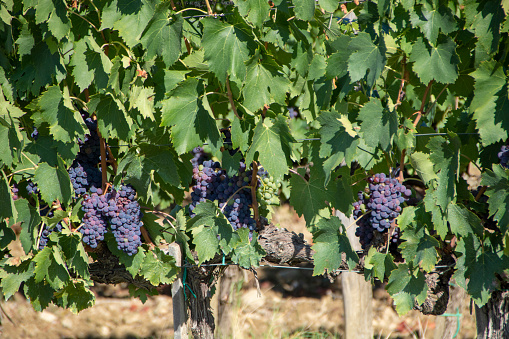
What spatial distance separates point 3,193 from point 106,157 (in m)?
0.52

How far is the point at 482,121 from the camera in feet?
6.24

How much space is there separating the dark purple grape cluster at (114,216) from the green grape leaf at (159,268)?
5.0 inches

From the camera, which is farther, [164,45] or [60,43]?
[60,43]

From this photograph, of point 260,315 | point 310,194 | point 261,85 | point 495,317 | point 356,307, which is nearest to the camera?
point 261,85

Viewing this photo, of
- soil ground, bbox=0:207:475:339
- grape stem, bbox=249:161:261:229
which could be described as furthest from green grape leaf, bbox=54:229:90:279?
soil ground, bbox=0:207:475:339

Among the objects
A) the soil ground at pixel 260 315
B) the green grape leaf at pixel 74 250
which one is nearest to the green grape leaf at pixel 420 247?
the green grape leaf at pixel 74 250

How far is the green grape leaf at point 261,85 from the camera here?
1847 millimetres

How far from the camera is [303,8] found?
1.81 m

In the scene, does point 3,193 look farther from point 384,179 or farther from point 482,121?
point 482,121

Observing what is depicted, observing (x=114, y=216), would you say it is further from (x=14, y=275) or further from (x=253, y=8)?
(x=253, y=8)

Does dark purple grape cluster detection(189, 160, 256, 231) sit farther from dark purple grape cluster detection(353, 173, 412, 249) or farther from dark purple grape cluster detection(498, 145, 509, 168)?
dark purple grape cluster detection(498, 145, 509, 168)

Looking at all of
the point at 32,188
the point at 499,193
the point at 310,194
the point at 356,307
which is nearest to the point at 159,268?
Result: the point at 32,188

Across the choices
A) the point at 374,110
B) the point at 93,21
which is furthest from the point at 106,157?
the point at 374,110

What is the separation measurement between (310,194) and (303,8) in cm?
84
